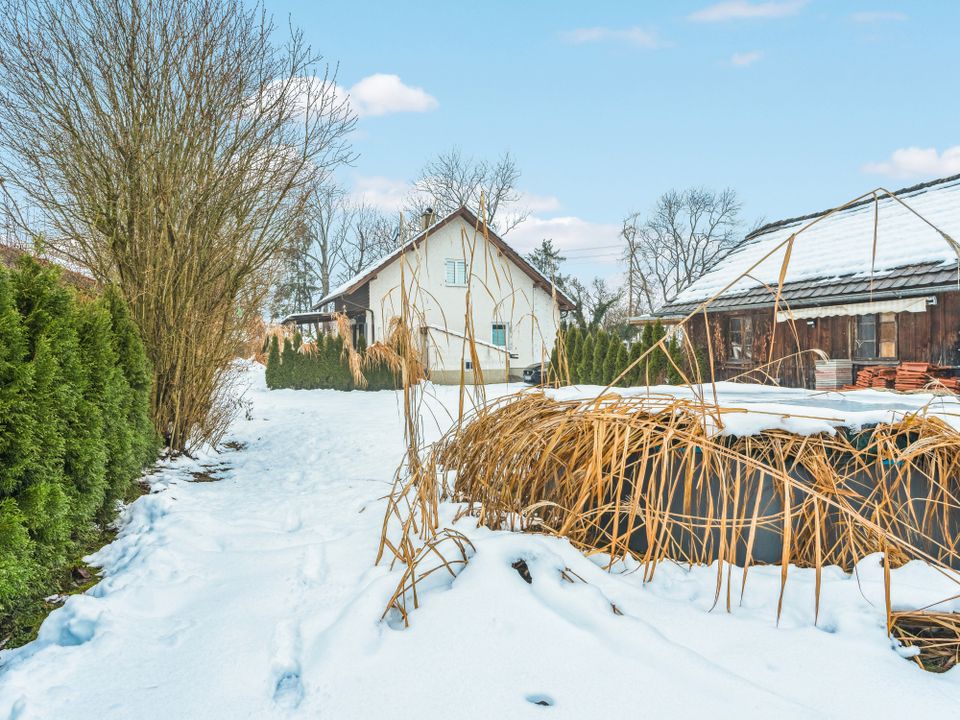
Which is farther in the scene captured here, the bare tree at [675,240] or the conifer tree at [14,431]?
the bare tree at [675,240]

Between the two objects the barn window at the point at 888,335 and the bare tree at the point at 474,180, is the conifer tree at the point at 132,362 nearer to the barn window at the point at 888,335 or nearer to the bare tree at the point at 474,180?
the barn window at the point at 888,335

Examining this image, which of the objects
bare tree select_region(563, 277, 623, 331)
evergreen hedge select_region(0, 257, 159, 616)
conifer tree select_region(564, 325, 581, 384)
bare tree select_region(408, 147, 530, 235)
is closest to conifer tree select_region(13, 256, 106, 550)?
evergreen hedge select_region(0, 257, 159, 616)

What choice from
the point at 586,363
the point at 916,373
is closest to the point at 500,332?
the point at 586,363

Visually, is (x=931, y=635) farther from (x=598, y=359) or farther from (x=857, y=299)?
(x=598, y=359)

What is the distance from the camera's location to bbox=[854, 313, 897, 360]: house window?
11.0 meters

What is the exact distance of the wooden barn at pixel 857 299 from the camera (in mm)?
9930

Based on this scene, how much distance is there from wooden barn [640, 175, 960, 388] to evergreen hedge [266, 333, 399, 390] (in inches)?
336

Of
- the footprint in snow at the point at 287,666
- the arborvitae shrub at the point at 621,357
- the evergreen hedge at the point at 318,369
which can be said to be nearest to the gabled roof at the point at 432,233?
the evergreen hedge at the point at 318,369

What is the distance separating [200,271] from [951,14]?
10.3 meters

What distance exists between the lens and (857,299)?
1067 centimetres

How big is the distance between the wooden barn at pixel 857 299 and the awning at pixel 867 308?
2cm

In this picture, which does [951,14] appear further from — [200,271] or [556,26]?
[200,271]

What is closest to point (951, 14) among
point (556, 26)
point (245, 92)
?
point (556, 26)

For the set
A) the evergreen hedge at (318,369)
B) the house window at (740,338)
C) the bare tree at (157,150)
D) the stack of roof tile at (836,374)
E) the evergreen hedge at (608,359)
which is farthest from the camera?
the evergreen hedge at (318,369)
